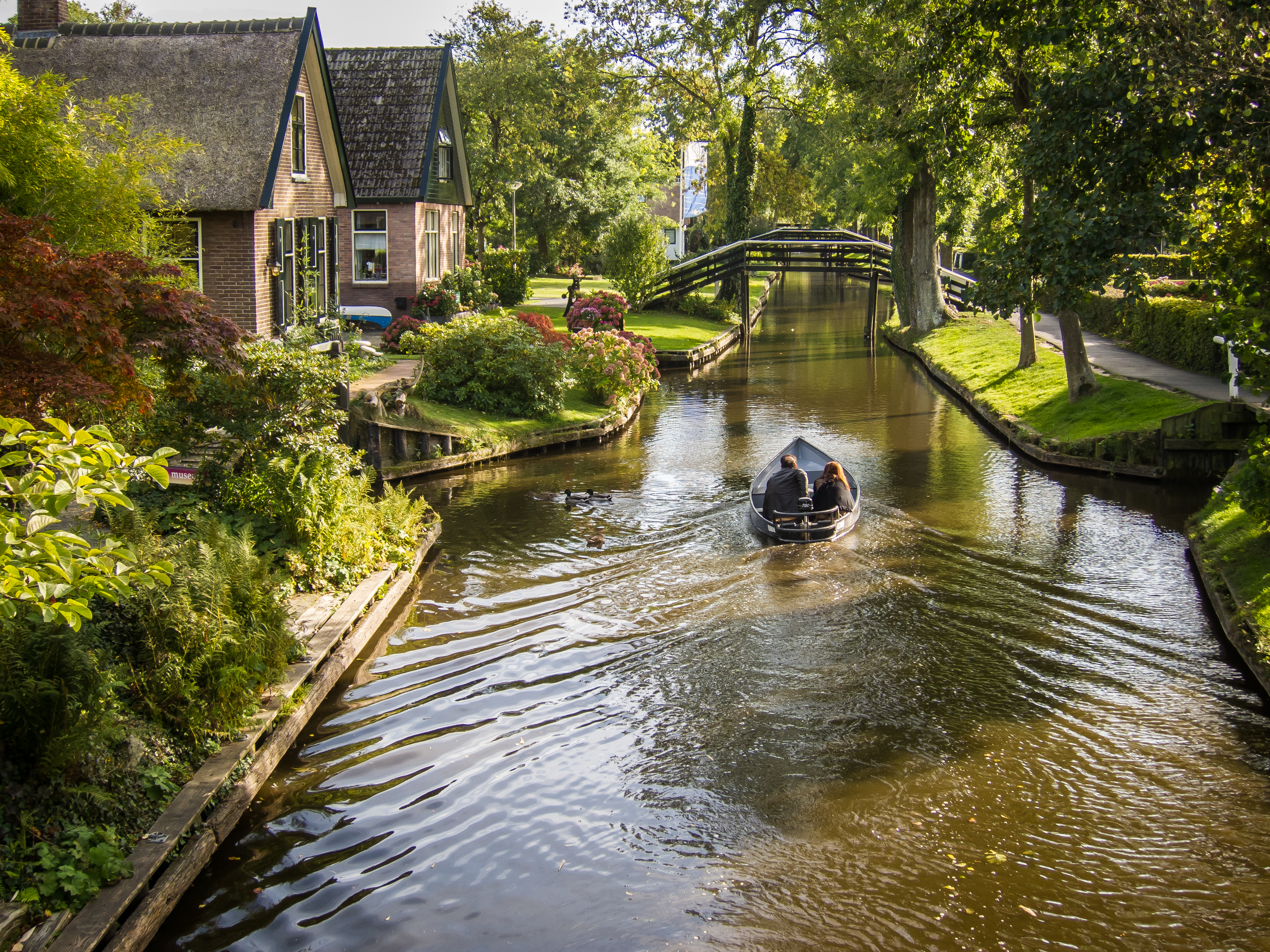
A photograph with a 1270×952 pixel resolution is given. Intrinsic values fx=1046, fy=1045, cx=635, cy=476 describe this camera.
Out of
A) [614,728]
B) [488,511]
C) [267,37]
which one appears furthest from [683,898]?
[267,37]

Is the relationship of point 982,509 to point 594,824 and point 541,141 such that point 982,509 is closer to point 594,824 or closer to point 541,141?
point 594,824

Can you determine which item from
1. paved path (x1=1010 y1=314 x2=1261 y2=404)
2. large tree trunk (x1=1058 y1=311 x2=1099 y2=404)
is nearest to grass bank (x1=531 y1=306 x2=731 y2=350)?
paved path (x1=1010 y1=314 x2=1261 y2=404)

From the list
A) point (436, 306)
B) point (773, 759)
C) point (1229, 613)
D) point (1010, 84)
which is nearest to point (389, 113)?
point (436, 306)

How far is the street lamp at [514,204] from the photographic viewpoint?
45094mm

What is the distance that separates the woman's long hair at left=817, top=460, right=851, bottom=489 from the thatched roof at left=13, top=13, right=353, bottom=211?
13.4 metres

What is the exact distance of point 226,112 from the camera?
22.8 meters

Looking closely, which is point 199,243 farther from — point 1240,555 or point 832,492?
point 1240,555

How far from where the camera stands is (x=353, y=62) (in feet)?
113

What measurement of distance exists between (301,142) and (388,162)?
324 inches

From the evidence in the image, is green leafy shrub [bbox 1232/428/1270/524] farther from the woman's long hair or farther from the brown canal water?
the woman's long hair

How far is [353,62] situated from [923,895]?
33.5 m

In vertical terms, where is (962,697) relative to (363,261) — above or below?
below

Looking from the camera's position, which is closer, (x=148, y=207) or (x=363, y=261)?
(x=148, y=207)

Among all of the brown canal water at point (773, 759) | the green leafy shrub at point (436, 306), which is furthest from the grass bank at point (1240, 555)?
the green leafy shrub at point (436, 306)
